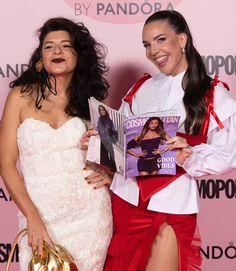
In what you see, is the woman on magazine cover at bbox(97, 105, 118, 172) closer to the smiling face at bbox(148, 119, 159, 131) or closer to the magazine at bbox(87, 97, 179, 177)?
the magazine at bbox(87, 97, 179, 177)

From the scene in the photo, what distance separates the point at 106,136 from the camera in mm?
2094

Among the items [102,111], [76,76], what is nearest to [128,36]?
[76,76]

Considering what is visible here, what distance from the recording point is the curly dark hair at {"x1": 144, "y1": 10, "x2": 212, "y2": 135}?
207cm

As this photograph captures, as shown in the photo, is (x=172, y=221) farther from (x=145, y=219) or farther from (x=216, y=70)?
(x=216, y=70)

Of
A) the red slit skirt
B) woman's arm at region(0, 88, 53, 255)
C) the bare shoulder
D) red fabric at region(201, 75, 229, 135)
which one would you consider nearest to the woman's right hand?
woman's arm at region(0, 88, 53, 255)

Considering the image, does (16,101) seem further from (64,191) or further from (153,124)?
(153,124)

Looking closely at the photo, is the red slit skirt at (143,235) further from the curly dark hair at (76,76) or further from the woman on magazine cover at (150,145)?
the curly dark hair at (76,76)

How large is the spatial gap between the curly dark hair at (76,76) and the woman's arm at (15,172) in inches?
2.9

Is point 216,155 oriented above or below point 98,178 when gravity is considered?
above

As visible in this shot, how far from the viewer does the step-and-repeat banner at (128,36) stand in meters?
2.76

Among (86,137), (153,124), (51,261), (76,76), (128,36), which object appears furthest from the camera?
(128,36)

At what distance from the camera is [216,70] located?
2.78 meters

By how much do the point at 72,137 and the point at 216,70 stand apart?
864mm

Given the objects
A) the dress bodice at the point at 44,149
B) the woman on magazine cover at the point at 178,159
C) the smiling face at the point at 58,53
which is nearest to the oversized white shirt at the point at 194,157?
the woman on magazine cover at the point at 178,159
